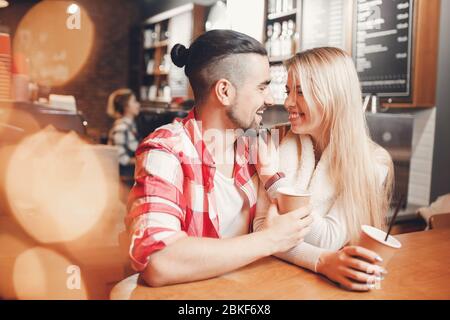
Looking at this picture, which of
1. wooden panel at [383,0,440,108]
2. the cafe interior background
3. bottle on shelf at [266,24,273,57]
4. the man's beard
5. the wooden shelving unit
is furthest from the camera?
the wooden shelving unit

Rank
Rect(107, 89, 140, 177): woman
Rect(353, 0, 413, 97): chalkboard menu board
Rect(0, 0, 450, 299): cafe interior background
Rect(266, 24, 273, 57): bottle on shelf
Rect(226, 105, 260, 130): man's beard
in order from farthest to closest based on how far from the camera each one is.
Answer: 1. Rect(107, 89, 140, 177): woman
2. Rect(266, 24, 273, 57): bottle on shelf
3. Rect(353, 0, 413, 97): chalkboard menu board
4. Rect(0, 0, 450, 299): cafe interior background
5. Rect(226, 105, 260, 130): man's beard

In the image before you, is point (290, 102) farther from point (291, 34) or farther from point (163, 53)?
point (163, 53)

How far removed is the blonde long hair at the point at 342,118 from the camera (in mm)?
1451

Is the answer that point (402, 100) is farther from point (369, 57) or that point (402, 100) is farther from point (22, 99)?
point (22, 99)

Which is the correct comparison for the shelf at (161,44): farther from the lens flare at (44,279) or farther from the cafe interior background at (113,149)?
the lens flare at (44,279)

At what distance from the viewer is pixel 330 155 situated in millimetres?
1507

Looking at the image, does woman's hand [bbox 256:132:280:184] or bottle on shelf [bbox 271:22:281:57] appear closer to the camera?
woman's hand [bbox 256:132:280:184]

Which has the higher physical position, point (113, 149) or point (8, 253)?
point (113, 149)

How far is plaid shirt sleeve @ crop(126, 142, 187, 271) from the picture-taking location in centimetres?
106

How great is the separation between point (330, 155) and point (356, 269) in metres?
0.56

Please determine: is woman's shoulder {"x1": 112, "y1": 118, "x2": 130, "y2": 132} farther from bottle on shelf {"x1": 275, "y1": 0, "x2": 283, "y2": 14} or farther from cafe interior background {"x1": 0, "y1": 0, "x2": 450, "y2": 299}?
bottle on shelf {"x1": 275, "y1": 0, "x2": 283, "y2": 14}

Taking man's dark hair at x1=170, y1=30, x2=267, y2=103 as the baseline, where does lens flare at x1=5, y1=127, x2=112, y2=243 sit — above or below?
below

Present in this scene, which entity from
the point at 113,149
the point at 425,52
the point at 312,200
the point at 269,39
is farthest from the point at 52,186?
the point at 425,52

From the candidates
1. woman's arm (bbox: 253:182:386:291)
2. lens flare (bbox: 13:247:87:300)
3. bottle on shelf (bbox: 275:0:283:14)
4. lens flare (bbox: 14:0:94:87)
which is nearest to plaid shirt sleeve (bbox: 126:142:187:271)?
woman's arm (bbox: 253:182:386:291)
